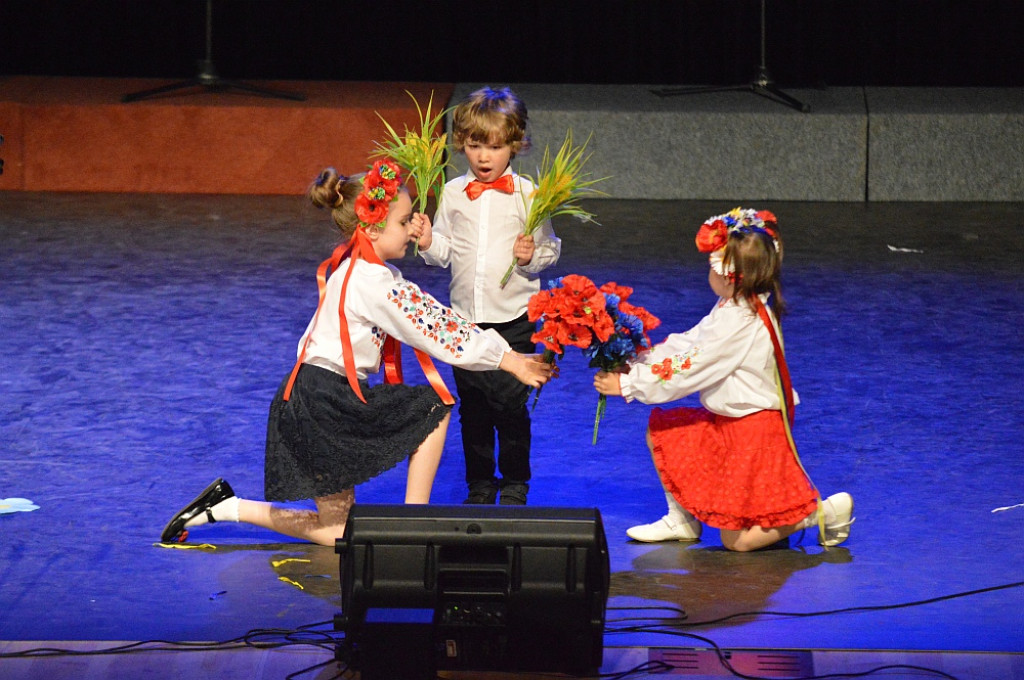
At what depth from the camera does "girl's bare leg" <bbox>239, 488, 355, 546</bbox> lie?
3.63 meters

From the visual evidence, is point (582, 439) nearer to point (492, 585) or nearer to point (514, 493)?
point (514, 493)

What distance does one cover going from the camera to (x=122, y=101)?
27.3 ft

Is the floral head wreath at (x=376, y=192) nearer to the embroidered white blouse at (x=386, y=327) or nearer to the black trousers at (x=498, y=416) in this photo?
the embroidered white blouse at (x=386, y=327)

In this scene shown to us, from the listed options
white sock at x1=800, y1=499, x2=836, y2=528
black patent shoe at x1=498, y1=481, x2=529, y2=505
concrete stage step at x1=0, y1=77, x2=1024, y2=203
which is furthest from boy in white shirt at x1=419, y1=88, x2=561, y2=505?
concrete stage step at x1=0, y1=77, x2=1024, y2=203

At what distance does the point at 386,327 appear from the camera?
140 inches

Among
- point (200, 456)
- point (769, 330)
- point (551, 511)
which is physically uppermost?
point (769, 330)

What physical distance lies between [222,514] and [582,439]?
51.0 inches

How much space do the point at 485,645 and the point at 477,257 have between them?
1368mm

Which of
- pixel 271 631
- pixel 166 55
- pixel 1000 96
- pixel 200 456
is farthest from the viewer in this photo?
pixel 166 55

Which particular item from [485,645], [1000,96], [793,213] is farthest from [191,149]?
[485,645]

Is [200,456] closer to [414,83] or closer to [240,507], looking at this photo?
[240,507]

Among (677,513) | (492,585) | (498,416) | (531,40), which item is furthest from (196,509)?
(531,40)

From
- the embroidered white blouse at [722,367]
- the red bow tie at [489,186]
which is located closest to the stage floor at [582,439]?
the embroidered white blouse at [722,367]

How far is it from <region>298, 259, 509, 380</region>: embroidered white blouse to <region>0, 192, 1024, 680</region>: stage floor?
53 centimetres
